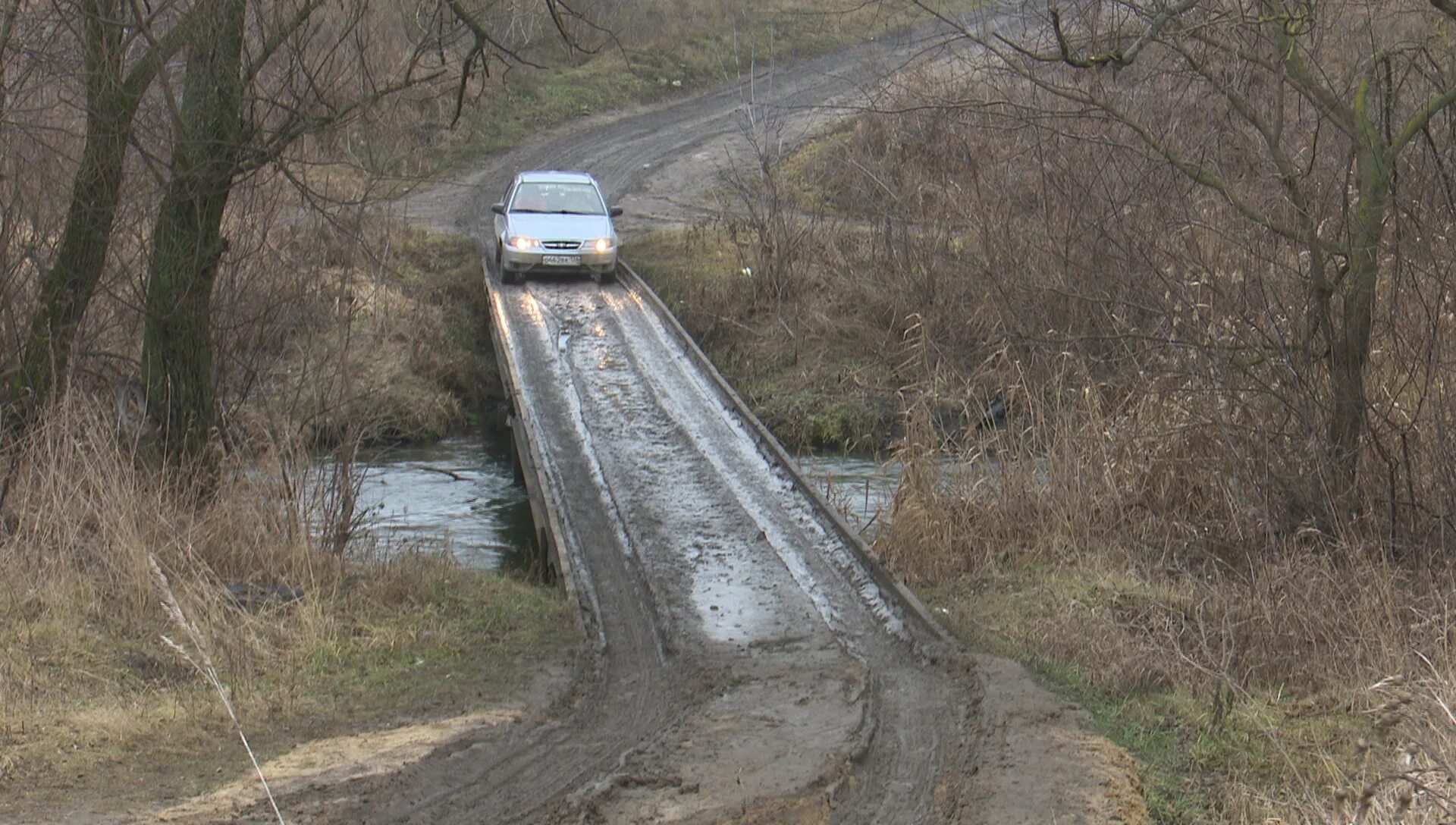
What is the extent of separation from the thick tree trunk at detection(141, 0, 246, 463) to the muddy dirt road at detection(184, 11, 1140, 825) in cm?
309

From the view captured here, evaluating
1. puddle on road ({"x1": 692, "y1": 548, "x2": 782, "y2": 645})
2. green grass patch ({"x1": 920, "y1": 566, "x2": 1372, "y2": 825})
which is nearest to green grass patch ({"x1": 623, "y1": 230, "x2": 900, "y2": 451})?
puddle on road ({"x1": 692, "y1": 548, "x2": 782, "y2": 645})

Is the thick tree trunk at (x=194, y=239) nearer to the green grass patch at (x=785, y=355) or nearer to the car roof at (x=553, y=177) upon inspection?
the green grass patch at (x=785, y=355)

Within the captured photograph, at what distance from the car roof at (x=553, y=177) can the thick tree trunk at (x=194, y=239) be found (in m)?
10.9

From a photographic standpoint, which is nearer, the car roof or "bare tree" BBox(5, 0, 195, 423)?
"bare tree" BBox(5, 0, 195, 423)

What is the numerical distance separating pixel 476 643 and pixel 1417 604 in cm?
581

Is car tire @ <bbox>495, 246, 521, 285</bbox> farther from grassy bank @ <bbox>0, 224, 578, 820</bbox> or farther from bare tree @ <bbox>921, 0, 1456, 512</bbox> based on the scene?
bare tree @ <bbox>921, 0, 1456, 512</bbox>

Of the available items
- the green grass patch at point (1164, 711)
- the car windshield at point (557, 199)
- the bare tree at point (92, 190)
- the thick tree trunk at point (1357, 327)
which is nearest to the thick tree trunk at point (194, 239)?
the bare tree at point (92, 190)

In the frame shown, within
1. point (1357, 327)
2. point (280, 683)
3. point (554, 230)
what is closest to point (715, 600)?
point (280, 683)

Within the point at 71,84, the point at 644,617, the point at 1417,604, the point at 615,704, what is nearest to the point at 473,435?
the point at 71,84

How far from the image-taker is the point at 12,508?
33.4 ft

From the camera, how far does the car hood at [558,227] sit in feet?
68.2

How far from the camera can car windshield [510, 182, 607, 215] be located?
21.5m

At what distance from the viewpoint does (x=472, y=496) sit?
16.4 metres

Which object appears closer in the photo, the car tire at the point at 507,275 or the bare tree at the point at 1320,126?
the bare tree at the point at 1320,126
